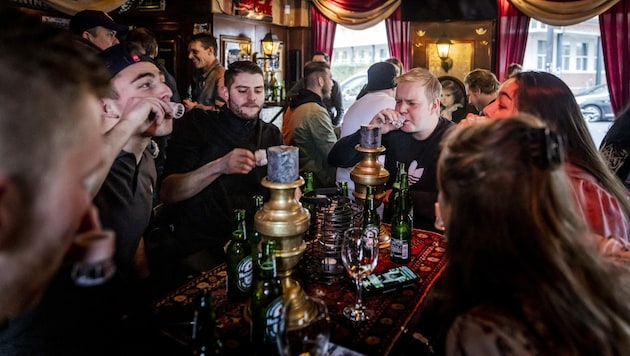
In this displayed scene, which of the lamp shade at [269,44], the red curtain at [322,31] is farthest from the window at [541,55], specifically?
the lamp shade at [269,44]

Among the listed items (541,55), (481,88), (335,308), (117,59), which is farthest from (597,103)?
(117,59)

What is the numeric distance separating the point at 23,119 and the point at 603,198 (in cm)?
177

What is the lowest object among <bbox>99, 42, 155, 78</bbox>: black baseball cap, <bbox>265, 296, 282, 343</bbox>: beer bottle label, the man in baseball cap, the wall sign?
<bbox>265, 296, 282, 343</bbox>: beer bottle label

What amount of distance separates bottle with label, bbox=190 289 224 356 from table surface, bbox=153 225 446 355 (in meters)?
0.15

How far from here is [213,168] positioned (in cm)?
242

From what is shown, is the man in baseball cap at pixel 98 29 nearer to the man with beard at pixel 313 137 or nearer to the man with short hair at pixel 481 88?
the man with beard at pixel 313 137

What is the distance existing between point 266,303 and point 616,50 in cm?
712

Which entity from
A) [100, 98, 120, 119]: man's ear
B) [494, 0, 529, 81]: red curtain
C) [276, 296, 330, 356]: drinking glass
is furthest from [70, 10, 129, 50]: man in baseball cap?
[494, 0, 529, 81]: red curtain

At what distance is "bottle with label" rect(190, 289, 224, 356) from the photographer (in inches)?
43.8

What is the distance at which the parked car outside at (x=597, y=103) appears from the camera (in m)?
6.99

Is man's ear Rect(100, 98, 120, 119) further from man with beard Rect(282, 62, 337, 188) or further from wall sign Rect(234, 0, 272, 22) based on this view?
wall sign Rect(234, 0, 272, 22)

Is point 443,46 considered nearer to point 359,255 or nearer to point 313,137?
point 313,137

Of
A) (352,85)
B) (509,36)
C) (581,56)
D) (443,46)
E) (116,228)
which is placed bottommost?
(116,228)

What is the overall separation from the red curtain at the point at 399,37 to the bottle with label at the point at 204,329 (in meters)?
7.04
